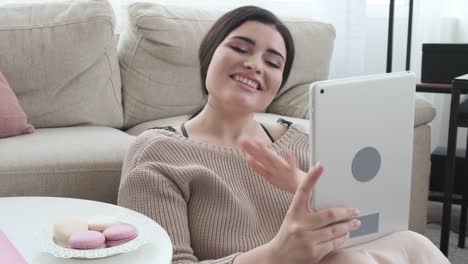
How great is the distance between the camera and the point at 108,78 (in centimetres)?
213

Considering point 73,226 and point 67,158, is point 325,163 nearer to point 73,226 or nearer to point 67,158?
point 73,226

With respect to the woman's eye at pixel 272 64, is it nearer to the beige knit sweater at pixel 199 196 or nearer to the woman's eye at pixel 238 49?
the woman's eye at pixel 238 49

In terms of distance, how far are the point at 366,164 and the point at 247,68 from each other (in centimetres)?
35

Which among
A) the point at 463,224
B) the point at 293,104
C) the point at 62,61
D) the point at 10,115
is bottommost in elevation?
the point at 463,224

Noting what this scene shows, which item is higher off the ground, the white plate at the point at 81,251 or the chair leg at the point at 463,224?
the white plate at the point at 81,251

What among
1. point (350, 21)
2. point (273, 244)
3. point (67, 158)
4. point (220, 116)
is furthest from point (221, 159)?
point (350, 21)

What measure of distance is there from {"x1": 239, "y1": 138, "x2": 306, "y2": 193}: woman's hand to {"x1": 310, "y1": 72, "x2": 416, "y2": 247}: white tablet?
8 centimetres

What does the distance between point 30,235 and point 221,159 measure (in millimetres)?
375

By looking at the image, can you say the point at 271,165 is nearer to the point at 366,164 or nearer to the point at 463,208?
the point at 366,164

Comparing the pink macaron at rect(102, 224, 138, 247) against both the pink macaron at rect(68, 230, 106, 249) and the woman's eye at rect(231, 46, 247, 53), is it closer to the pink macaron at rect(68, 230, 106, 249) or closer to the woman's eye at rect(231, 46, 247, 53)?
the pink macaron at rect(68, 230, 106, 249)

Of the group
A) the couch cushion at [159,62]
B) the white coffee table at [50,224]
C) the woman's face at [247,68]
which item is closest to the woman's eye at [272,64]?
the woman's face at [247,68]

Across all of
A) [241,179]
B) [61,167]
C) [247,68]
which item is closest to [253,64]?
[247,68]

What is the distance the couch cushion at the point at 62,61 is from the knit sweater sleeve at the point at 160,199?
102cm

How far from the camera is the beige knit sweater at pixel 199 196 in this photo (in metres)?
1.05
